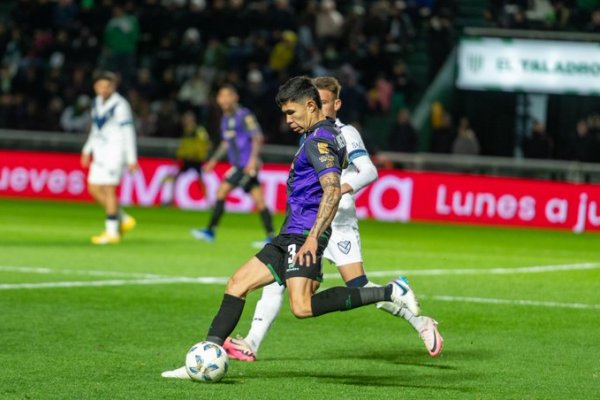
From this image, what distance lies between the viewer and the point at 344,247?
10.6 m

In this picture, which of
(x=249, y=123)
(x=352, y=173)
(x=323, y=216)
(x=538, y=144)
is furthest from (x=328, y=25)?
(x=323, y=216)

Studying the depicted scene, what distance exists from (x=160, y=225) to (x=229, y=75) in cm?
712

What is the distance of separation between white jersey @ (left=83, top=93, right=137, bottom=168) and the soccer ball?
11.0 metres

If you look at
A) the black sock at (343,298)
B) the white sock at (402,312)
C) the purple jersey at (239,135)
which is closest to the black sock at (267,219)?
the purple jersey at (239,135)

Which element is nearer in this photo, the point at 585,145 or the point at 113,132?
the point at 113,132

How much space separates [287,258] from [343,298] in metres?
0.47

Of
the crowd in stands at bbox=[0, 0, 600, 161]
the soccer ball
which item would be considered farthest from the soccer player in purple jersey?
the crowd in stands at bbox=[0, 0, 600, 161]

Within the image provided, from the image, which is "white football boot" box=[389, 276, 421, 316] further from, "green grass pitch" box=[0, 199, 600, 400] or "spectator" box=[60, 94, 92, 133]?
"spectator" box=[60, 94, 92, 133]

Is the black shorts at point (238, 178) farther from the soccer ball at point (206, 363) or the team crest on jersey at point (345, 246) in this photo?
the soccer ball at point (206, 363)

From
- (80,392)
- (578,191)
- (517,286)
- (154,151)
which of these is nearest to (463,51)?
(578,191)

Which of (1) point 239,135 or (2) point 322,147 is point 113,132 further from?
(2) point 322,147

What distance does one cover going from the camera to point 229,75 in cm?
3027

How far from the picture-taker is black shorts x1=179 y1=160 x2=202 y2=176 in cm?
2789

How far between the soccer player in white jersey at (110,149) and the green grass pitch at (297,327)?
57 centimetres
